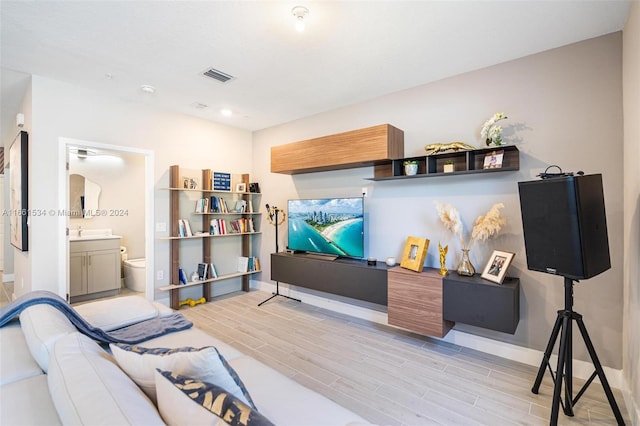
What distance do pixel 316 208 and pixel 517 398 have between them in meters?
2.69

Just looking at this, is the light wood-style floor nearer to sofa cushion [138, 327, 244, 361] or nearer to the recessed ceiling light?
sofa cushion [138, 327, 244, 361]

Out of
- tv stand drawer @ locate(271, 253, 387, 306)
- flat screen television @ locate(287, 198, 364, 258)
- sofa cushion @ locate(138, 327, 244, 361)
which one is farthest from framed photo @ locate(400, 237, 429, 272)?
sofa cushion @ locate(138, 327, 244, 361)

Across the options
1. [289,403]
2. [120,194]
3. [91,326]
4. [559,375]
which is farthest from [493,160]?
[120,194]

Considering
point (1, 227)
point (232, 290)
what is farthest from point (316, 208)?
point (1, 227)

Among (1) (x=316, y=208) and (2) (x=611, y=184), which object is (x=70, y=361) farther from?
(2) (x=611, y=184)

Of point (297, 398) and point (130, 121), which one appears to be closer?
point (297, 398)

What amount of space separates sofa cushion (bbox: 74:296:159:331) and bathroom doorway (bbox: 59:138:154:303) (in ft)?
6.21

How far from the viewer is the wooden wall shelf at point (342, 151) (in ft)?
10.5

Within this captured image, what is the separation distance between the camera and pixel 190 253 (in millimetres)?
4426

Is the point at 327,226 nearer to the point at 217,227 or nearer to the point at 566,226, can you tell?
the point at 217,227

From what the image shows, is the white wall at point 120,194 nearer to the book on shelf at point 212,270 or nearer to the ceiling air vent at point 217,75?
the book on shelf at point 212,270

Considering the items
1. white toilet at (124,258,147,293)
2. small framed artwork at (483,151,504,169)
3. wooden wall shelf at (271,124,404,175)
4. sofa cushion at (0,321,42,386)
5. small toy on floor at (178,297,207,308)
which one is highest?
wooden wall shelf at (271,124,404,175)

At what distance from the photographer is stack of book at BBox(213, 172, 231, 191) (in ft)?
14.7

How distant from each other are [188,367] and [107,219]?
533cm
